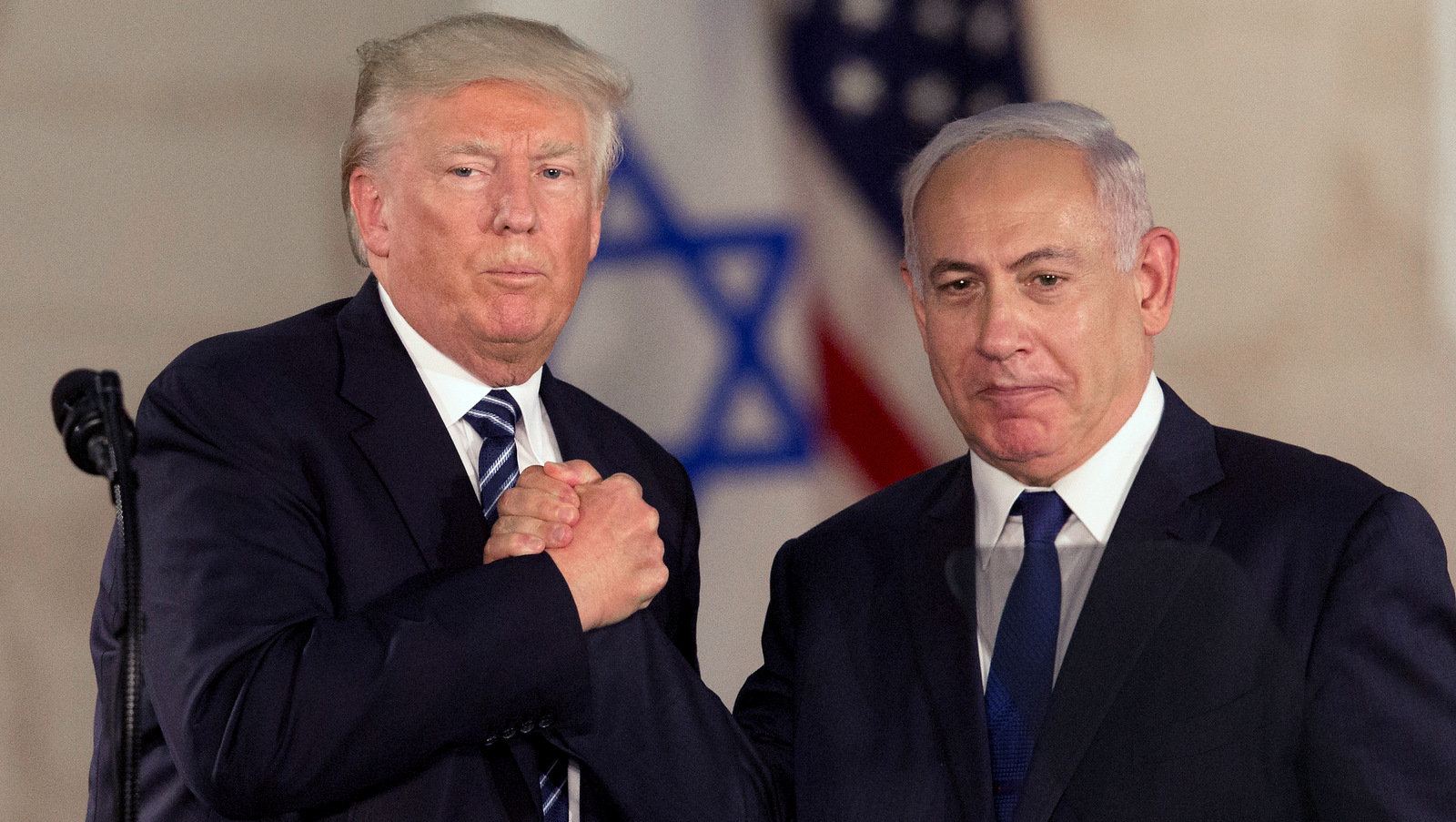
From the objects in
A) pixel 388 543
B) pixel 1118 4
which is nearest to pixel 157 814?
pixel 388 543

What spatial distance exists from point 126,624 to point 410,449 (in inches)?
25.3

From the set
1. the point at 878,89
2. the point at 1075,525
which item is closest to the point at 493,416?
the point at 1075,525

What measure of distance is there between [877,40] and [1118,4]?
0.55 m

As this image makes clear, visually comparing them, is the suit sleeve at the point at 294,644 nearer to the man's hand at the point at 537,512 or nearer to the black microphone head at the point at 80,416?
the man's hand at the point at 537,512

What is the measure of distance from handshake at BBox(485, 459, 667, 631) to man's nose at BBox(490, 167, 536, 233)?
0.33m

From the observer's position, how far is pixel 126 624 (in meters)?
1.16

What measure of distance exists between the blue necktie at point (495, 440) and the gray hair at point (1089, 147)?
0.60m

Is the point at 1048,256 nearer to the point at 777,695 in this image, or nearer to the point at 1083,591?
the point at 1083,591

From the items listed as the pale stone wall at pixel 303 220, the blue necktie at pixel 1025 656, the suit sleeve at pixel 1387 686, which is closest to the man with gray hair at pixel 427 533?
the blue necktie at pixel 1025 656

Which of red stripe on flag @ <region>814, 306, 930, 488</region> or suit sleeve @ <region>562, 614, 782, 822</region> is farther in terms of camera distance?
red stripe on flag @ <region>814, 306, 930, 488</region>

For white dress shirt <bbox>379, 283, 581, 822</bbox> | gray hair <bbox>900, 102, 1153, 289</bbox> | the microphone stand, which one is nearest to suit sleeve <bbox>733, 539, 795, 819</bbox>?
white dress shirt <bbox>379, 283, 581, 822</bbox>

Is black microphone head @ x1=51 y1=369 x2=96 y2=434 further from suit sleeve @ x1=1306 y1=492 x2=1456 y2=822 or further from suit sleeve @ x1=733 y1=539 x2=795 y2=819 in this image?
suit sleeve @ x1=1306 y1=492 x2=1456 y2=822

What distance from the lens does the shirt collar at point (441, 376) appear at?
1.89m

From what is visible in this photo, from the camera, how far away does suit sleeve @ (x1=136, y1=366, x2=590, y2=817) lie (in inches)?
58.8
